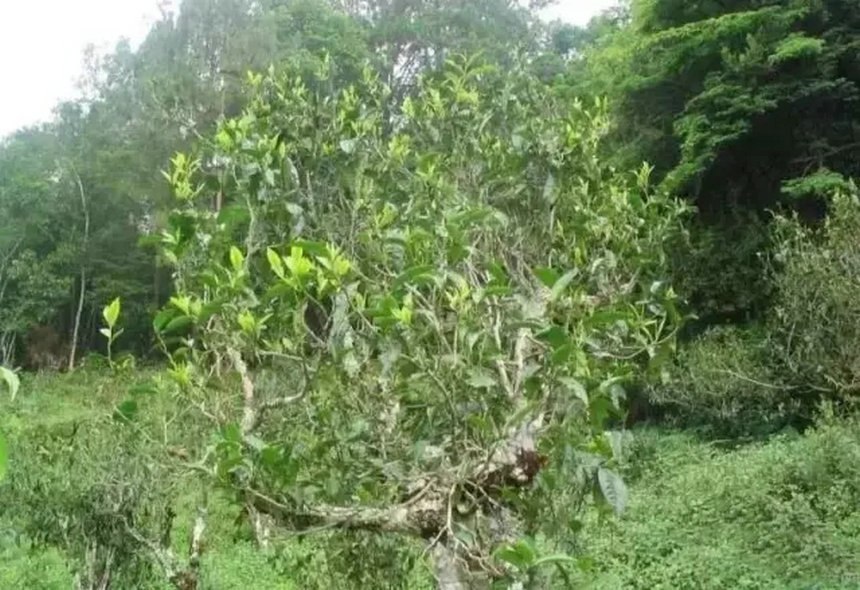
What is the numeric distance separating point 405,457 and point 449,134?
1324mm

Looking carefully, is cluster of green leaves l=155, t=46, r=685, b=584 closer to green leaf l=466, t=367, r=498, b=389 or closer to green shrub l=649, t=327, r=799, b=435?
green leaf l=466, t=367, r=498, b=389

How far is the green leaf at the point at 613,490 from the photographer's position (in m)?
1.85

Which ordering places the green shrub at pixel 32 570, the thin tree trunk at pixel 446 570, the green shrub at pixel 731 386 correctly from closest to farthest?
the thin tree trunk at pixel 446 570 → the green shrub at pixel 32 570 → the green shrub at pixel 731 386

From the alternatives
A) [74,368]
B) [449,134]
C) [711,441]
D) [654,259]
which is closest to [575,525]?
[654,259]

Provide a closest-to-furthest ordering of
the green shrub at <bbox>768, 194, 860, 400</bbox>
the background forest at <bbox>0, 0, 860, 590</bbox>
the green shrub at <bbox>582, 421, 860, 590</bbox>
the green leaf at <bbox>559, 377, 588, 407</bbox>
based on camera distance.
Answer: the green leaf at <bbox>559, 377, 588, 407</bbox>, the background forest at <bbox>0, 0, 860, 590</bbox>, the green shrub at <bbox>582, 421, 860, 590</bbox>, the green shrub at <bbox>768, 194, 860, 400</bbox>

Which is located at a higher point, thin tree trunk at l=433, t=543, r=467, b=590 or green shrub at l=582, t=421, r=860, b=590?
thin tree trunk at l=433, t=543, r=467, b=590

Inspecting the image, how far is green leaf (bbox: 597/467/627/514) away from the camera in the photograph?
1.85m

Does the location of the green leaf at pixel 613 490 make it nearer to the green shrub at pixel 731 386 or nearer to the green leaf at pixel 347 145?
the green leaf at pixel 347 145

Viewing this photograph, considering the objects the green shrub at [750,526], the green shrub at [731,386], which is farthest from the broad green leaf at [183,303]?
the green shrub at [731,386]

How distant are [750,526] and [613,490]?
4879 millimetres

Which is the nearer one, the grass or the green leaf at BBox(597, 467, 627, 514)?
the green leaf at BBox(597, 467, 627, 514)

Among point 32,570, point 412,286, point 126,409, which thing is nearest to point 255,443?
point 126,409

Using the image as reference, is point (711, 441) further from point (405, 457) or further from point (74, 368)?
point (74, 368)

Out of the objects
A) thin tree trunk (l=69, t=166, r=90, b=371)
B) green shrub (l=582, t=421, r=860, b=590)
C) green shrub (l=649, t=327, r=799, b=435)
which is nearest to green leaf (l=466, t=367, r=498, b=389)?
green shrub (l=582, t=421, r=860, b=590)
